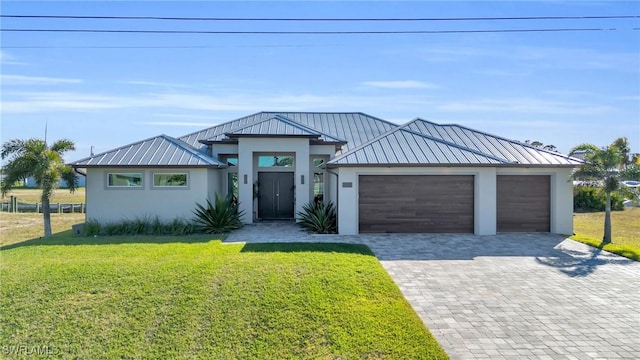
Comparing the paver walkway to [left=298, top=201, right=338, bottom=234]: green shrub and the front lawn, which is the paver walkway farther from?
[left=298, top=201, right=338, bottom=234]: green shrub

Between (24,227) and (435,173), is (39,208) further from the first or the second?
(435,173)

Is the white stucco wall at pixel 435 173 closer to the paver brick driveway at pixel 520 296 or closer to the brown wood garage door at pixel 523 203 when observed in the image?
the brown wood garage door at pixel 523 203

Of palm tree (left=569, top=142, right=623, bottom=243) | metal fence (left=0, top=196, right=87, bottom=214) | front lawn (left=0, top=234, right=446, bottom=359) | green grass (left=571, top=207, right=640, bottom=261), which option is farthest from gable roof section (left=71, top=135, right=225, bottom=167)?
green grass (left=571, top=207, right=640, bottom=261)

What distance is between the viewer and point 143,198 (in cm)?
1372

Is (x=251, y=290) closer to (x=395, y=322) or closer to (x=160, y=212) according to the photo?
(x=395, y=322)

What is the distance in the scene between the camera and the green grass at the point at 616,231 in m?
10.5

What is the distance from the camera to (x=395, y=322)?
5574 mm

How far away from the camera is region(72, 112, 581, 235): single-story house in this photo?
12.6 m

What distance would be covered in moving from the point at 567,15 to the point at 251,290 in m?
13.3

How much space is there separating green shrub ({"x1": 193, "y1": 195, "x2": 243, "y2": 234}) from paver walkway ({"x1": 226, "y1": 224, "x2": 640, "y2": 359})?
171 cm

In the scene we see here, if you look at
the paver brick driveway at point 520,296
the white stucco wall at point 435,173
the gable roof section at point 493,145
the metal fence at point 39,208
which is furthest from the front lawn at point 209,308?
the metal fence at point 39,208

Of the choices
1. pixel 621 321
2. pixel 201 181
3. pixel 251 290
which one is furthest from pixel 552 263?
pixel 201 181

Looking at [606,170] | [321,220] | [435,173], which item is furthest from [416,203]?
[606,170]

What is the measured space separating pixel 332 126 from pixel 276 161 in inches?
186
